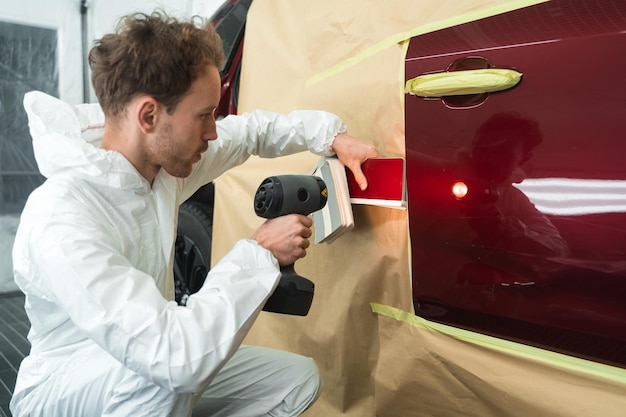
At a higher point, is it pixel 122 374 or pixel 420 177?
pixel 420 177

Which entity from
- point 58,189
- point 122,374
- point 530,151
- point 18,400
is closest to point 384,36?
point 530,151

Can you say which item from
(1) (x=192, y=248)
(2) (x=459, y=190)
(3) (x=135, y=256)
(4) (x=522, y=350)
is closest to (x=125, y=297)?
(3) (x=135, y=256)

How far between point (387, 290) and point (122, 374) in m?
0.67

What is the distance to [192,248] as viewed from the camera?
2.39m

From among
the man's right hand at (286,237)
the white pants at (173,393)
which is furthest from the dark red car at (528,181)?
the white pants at (173,393)

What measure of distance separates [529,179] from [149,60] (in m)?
0.79

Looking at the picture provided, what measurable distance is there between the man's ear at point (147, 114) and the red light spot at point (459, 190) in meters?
0.64

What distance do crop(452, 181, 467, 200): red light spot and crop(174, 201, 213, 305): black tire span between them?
131cm

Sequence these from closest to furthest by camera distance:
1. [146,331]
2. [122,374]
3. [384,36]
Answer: [146,331]
[122,374]
[384,36]

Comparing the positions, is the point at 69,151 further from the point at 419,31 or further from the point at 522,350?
the point at 522,350

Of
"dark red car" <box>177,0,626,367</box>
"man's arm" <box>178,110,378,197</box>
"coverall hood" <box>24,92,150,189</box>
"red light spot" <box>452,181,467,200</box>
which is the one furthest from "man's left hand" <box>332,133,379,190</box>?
"coverall hood" <box>24,92,150,189</box>

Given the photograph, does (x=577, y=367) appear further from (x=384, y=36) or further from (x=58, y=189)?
(x=58, y=189)

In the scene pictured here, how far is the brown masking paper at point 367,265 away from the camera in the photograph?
126 cm

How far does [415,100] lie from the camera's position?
4.20ft
